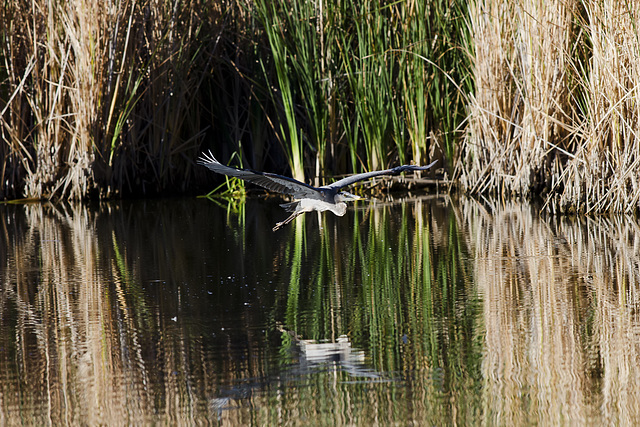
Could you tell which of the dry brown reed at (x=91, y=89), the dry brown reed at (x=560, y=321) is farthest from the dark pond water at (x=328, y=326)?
the dry brown reed at (x=91, y=89)

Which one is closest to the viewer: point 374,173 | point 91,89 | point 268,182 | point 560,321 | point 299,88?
point 560,321

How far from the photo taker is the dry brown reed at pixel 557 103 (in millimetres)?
6188

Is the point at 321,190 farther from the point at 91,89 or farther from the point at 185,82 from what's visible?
the point at 185,82

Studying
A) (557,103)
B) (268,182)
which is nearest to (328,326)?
(268,182)

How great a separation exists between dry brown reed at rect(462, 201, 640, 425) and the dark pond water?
0.01m

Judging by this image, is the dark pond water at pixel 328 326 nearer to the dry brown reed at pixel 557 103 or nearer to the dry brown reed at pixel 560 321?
the dry brown reed at pixel 560 321

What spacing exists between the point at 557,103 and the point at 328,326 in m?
→ 4.23

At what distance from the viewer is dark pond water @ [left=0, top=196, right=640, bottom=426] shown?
2713 millimetres

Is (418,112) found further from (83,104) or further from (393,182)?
(83,104)

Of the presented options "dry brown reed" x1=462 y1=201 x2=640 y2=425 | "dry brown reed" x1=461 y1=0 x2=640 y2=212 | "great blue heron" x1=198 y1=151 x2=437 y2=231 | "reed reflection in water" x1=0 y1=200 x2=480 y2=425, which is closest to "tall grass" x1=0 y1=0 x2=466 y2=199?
"dry brown reed" x1=461 y1=0 x2=640 y2=212

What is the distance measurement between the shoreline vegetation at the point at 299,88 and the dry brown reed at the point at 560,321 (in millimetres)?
1494

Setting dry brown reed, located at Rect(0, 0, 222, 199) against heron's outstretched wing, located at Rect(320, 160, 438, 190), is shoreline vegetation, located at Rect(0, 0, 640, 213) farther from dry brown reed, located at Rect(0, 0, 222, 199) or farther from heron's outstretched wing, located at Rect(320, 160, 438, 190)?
heron's outstretched wing, located at Rect(320, 160, 438, 190)

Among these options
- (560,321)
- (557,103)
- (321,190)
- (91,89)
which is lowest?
(560,321)

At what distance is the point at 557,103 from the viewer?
7.11 meters
